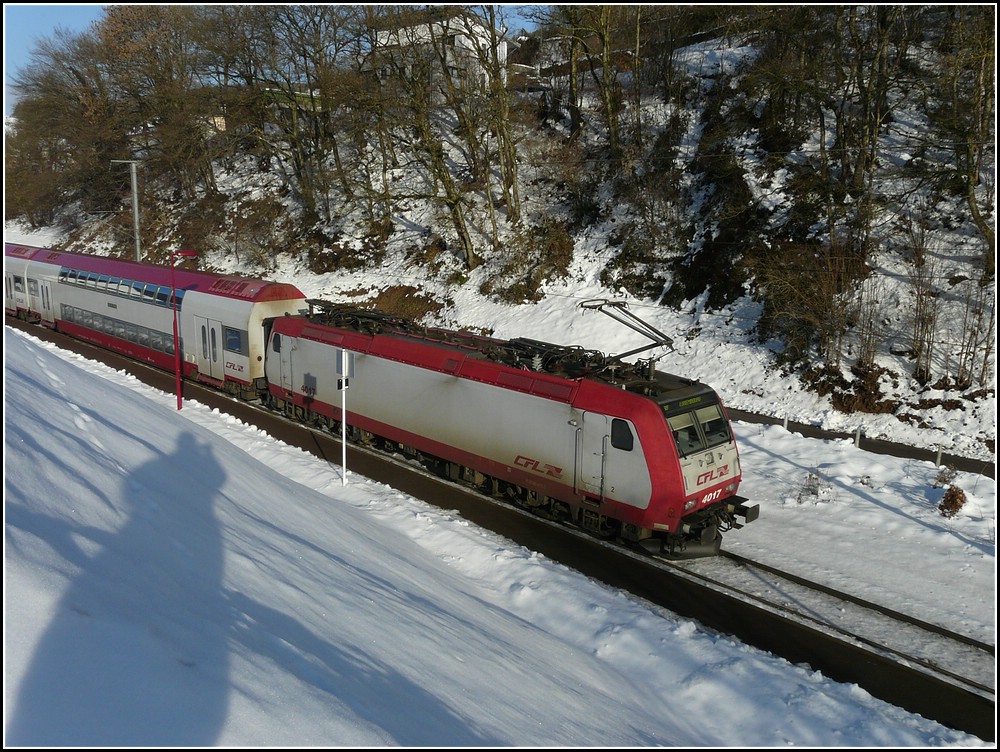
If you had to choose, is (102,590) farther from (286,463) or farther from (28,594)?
(286,463)

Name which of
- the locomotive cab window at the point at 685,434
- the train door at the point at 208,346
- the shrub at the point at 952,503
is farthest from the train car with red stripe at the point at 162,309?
the shrub at the point at 952,503

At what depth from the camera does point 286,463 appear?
16750 millimetres

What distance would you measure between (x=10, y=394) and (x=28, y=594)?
4.86 meters

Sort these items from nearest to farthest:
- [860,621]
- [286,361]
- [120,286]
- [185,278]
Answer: [860,621]
[286,361]
[185,278]
[120,286]

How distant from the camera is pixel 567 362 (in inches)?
533

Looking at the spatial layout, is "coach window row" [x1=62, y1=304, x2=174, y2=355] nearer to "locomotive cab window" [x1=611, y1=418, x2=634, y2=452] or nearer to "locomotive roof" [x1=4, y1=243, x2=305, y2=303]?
"locomotive roof" [x1=4, y1=243, x2=305, y2=303]

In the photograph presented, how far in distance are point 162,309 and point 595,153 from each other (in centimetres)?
2348

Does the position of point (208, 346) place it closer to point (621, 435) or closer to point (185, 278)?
point (185, 278)

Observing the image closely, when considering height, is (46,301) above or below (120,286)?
below

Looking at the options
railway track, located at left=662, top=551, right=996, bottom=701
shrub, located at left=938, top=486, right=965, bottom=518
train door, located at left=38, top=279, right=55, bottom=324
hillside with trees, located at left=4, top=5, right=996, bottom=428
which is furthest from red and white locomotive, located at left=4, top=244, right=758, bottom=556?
hillside with trees, located at left=4, top=5, right=996, bottom=428

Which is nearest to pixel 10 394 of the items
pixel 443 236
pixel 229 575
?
pixel 229 575

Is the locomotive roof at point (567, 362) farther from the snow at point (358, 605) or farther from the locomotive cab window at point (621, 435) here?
the snow at point (358, 605)

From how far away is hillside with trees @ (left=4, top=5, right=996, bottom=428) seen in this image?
22.6 metres

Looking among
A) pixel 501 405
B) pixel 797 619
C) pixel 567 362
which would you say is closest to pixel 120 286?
pixel 501 405
